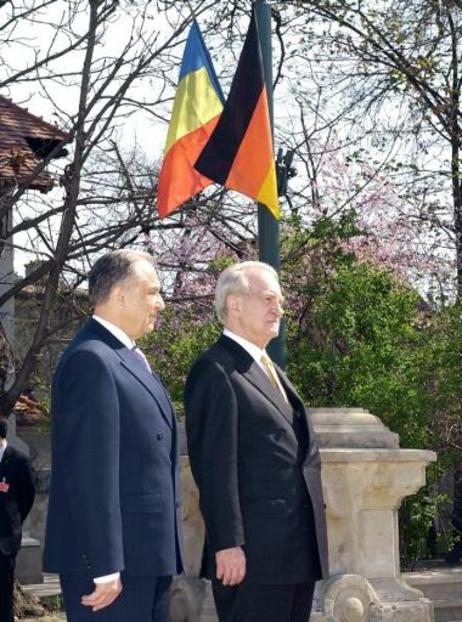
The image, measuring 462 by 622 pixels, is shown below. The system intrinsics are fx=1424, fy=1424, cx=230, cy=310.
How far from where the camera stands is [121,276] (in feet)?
15.0

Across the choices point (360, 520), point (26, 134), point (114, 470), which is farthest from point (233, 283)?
point (26, 134)

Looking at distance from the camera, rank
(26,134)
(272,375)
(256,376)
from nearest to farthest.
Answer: (256,376) < (272,375) < (26,134)

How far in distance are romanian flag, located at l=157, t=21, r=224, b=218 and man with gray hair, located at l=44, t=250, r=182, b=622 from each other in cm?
333

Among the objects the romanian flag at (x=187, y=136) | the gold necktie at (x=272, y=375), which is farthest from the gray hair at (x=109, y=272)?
the romanian flag at (x=187, y=136)

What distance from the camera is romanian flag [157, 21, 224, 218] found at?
7906mm

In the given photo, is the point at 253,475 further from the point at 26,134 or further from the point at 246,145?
the point at 26,134

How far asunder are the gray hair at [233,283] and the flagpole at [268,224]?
87.7 inches

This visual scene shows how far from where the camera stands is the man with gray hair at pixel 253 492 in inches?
188

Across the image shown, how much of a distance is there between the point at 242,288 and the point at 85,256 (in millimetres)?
6758

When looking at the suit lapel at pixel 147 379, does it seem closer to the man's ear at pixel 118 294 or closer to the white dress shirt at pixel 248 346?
the man's ear at pixel 118 294

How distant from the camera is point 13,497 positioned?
856cm

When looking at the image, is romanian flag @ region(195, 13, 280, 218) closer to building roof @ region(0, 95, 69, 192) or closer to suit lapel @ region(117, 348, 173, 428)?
suit lapel @ region(117, 348, 173, 428)

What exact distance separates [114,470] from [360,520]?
8.40 ft

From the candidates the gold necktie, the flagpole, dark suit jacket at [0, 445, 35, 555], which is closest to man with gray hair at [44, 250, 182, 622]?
the gold necktie
